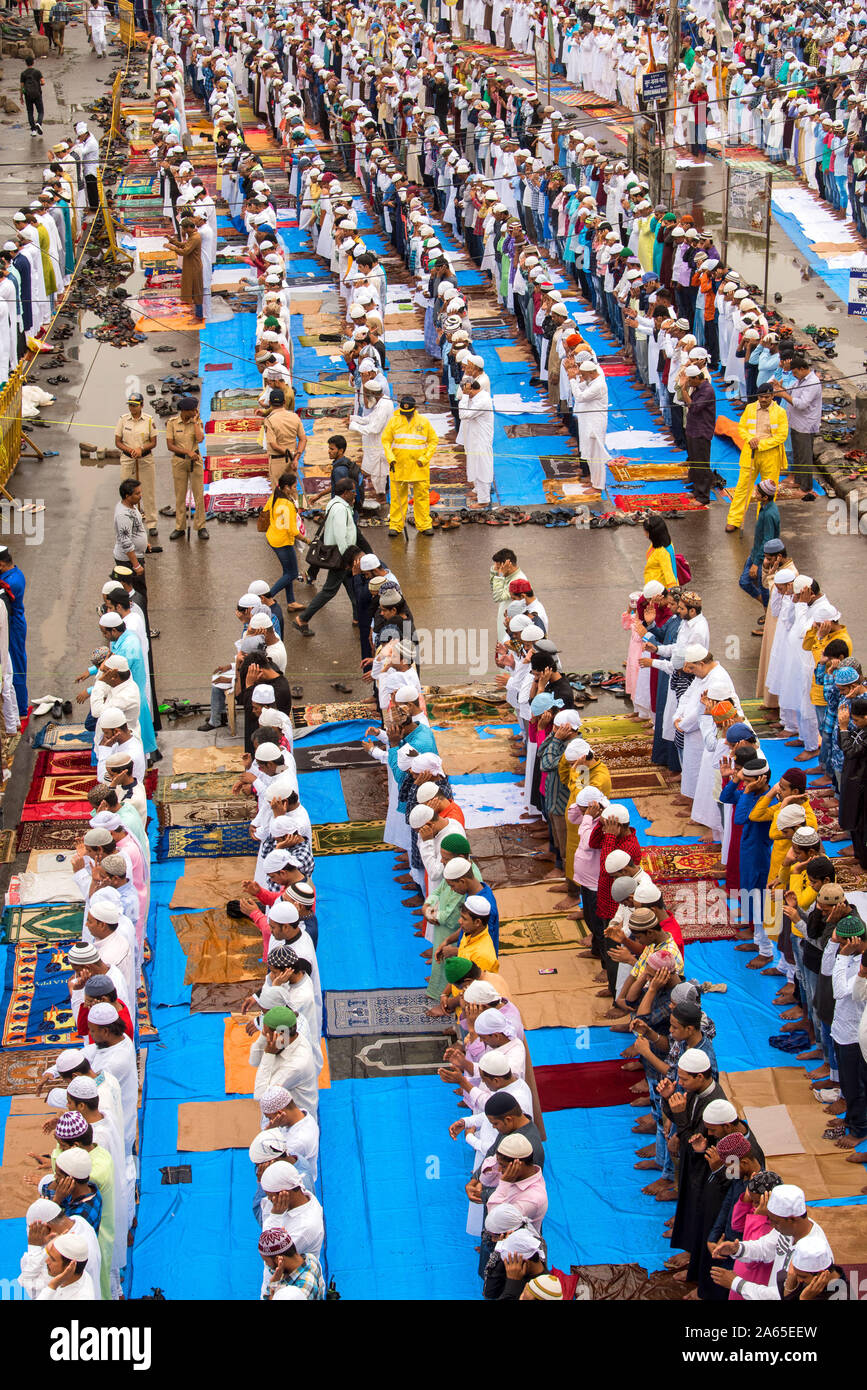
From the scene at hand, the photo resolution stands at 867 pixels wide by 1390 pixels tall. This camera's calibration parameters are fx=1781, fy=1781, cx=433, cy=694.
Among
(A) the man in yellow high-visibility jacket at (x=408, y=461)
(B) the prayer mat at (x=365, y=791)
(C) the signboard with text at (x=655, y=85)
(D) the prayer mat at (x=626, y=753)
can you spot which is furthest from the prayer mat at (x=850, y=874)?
(C) the signboard with text at (x=655, y=85)

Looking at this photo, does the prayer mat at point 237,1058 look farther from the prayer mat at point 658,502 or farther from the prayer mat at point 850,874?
the prayer mat at point 658,502

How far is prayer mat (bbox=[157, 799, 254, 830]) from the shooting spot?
1210cm

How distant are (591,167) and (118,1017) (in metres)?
19.3

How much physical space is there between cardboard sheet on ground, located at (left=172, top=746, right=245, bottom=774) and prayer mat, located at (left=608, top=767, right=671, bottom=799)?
267 cm

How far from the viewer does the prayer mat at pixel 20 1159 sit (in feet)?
28.5

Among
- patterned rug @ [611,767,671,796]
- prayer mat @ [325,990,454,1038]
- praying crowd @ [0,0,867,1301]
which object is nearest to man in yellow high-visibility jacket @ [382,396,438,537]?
praying crowd @ [0,0,867,1301]

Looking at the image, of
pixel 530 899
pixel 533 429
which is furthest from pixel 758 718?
pixel 533 429

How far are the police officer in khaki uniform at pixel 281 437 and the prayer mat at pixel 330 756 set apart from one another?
373 centimetres

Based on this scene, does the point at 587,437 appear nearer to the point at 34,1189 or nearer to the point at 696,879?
the point at 696,879

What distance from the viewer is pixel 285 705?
1197cm

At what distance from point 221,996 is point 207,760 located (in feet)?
9.59

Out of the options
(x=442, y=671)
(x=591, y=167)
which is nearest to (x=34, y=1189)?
(x=442, y=671)

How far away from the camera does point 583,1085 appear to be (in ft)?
30.8

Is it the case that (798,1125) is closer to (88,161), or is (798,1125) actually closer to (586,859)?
(586,859)
